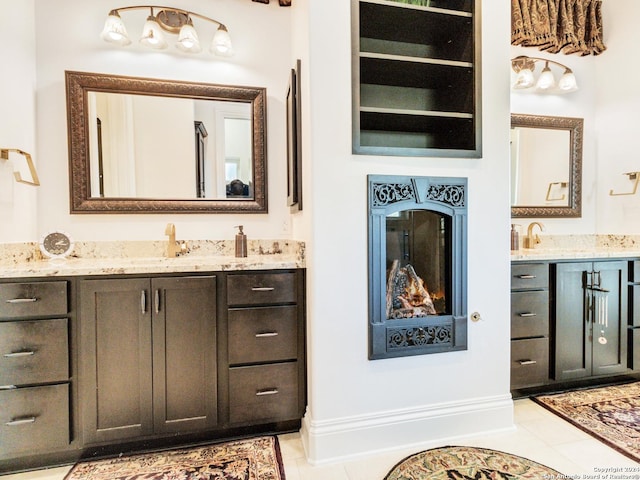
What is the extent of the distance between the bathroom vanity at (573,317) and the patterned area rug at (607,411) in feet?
0.33

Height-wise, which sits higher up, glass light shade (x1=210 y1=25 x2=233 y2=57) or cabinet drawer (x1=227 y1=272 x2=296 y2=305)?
glass light shade (x1=210 y1=25 x2=233 y2=57)

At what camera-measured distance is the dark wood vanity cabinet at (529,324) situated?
2.27 m

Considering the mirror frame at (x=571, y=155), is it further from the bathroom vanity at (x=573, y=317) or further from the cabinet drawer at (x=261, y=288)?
the cabinet drawer at (x=261, y=288)

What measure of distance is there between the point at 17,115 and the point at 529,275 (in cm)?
331

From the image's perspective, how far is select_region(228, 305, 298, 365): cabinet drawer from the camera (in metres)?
1.89

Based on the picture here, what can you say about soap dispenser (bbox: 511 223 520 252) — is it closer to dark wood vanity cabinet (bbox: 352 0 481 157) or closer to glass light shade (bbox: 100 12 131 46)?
dark wood vanity cabinet (bbox: 352 0 481 157)

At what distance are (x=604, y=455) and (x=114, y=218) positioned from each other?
312cm

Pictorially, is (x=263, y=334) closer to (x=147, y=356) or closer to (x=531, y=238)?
(x=147, y=356)

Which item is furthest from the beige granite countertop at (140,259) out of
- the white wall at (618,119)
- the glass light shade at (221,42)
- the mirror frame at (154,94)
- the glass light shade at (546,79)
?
the white wall at (618,119)

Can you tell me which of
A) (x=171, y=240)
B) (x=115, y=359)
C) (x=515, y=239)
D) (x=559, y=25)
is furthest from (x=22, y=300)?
(x=559, y=25)

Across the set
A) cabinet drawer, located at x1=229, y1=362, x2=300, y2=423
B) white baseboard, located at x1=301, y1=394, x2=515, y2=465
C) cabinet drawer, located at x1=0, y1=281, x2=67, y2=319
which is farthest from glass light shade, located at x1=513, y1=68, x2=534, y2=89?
cabinet drawer, located at x1=0, y1=281, x2=67, y2=319

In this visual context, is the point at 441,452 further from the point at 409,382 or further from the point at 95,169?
the point at 95,169

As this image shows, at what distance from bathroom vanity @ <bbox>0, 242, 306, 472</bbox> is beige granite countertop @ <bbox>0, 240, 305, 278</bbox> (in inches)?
0.4

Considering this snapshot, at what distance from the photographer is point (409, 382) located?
75.5 inches
